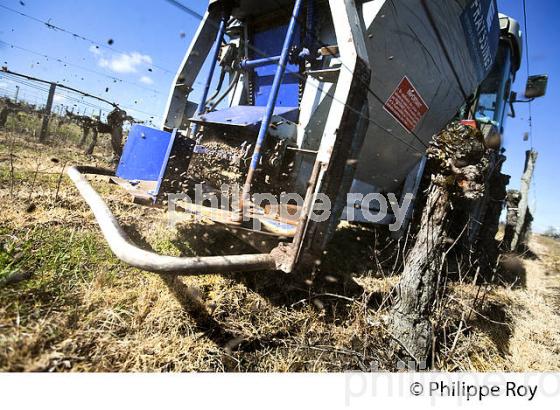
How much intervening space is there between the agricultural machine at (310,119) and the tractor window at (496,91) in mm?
18

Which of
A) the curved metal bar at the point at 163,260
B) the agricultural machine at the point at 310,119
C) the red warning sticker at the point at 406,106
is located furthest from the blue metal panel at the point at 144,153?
the red warning sticker at the point at 406,106

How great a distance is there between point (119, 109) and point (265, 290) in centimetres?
642

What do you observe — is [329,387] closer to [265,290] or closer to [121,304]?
[265,290]

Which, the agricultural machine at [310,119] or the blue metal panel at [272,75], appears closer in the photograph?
the agricultural machine at [310,119]

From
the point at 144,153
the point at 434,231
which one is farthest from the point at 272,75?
the point at 434,231

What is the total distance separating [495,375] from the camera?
1799mm

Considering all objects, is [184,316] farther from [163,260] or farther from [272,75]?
[272,75]

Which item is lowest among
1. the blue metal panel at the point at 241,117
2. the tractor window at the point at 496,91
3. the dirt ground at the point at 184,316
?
the dirt ground at the point at 184,316

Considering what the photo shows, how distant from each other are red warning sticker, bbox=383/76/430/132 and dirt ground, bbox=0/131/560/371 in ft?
6.97

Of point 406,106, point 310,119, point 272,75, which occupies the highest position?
point 272,75

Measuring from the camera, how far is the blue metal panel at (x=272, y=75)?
3.88 m

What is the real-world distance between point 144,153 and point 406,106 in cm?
339

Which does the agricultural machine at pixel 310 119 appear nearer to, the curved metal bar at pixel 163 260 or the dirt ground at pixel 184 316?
the curved metal bar at pixel 163 260

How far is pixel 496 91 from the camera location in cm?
503
